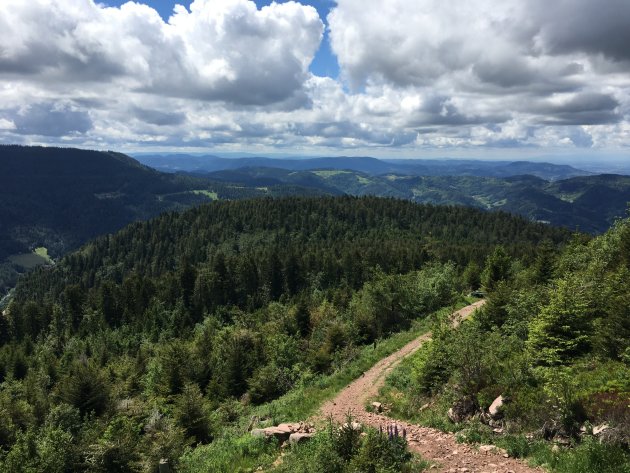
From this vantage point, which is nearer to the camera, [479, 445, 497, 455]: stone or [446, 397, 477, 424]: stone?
[479, 445, 497, 455]: stone

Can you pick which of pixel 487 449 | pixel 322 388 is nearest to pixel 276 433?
pixel 487 449

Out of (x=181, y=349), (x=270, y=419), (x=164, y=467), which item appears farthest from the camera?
(x=181, y=349)

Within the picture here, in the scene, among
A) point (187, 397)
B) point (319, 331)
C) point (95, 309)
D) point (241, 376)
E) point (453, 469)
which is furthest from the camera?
point (95, 309)

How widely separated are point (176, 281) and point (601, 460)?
439ft

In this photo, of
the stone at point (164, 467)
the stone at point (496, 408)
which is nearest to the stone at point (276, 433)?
the stone at point (164, 467)

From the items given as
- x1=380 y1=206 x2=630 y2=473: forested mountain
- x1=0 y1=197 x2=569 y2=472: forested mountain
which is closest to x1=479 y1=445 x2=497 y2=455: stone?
x1=380 y1=206 x2=630 y2=473: forested mountain

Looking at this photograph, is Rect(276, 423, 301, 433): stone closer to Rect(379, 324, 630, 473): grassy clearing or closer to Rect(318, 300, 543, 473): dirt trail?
Rect(318, 300, 543, 473): dirt trail

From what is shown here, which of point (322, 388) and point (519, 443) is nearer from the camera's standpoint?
point (519, 443)

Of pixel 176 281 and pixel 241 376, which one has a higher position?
pixel 241 376

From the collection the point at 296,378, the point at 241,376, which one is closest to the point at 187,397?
the point at 296,378

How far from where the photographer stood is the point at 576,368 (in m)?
18.0

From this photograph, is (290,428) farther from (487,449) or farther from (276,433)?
(487,449)

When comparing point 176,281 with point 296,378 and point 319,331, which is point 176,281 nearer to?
point 319,331

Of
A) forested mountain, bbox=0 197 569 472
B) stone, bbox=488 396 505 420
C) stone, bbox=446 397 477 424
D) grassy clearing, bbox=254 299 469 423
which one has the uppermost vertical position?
stone, bbox=488 396 505 420
